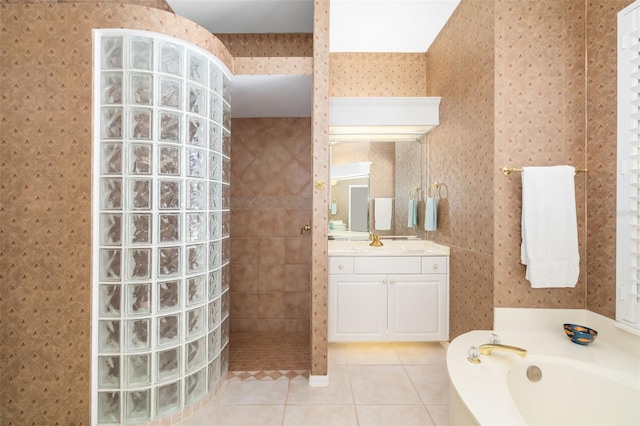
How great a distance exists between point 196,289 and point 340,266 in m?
1.24

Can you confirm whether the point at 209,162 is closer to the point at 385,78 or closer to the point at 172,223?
the point at 172,223

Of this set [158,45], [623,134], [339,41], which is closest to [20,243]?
[158,45]

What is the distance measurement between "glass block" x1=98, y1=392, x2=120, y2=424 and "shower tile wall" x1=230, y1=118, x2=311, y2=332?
1582mm

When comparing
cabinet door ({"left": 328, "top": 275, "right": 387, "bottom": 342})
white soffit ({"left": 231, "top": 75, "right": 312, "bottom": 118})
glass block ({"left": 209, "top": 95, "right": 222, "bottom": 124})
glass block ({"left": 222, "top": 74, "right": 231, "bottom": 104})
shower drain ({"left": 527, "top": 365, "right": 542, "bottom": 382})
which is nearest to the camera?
shower drain ({"left": 527, "top": 365, "right": 542, "bottom": 382})

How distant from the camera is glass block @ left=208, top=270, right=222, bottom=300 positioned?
6.78ft

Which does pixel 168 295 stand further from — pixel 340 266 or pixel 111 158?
pixel 340 266

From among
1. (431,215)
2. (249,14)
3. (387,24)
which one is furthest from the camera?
(431,215)

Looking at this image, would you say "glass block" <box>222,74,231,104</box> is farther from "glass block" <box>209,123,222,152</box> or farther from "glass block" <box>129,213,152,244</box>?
"glass block" <box>129,213,152,244</box>

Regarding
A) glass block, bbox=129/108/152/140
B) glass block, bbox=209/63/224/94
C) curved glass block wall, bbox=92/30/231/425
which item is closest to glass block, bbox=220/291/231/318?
curved glass block wall, bbox=92/30/231/425

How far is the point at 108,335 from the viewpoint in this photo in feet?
5.86

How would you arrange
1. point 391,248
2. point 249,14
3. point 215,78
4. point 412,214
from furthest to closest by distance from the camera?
1. point 412,214
2. point 391,248
3. point 249,14
4. point 215,78

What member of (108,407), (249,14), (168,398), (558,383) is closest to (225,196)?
(168,398)

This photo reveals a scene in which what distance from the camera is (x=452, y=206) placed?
2.69 meters

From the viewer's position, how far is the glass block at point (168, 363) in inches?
71.9
